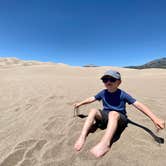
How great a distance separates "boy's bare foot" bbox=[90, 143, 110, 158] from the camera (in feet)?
11.3

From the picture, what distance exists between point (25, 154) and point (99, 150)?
1.17 meters

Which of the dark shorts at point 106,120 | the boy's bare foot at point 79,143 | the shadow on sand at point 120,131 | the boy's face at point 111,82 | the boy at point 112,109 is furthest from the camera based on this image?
the boy's face at point 111,82

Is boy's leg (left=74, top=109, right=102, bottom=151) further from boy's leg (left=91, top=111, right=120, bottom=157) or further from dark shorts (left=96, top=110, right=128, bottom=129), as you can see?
boy's leg (left=91, top=111, right=120, bottom=157)

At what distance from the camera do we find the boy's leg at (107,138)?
11.4 ft

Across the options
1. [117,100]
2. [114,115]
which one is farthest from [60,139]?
Result: [117,100]

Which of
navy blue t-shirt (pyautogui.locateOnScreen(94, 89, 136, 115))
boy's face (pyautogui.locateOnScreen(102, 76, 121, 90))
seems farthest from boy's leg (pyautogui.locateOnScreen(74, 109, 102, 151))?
boy's face (pyautogui.locateOnScreen(102, 76, 121, 90))

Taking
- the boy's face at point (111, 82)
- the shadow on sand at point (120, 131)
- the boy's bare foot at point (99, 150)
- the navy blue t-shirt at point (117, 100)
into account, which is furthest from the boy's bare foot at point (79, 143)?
the boy's face at point (111, 82)

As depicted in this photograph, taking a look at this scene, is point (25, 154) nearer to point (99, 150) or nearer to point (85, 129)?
point (85, 129)

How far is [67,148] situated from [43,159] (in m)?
0.45

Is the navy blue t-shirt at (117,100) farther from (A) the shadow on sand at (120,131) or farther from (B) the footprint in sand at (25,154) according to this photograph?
(B) the footprint in sand at (25,154)

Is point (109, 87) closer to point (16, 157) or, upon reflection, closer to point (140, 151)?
point (140, 151)

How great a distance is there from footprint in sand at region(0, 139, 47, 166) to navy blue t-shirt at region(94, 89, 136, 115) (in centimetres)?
134

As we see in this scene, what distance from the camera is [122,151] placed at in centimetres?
353

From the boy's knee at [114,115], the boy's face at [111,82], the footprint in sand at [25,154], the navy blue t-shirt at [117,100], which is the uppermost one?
the boy's face at [111,82]
